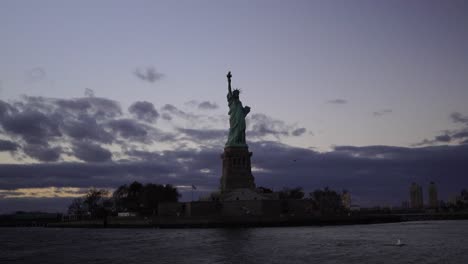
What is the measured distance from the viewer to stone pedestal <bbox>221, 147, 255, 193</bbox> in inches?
3287

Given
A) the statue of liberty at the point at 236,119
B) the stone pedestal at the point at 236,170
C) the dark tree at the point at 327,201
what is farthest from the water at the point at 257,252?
the dark tree at the point at 327,201

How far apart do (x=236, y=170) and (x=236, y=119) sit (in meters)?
8.54

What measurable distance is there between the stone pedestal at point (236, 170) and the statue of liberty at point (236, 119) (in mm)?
1308

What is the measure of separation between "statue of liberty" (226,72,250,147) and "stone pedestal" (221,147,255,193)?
1.31 metres

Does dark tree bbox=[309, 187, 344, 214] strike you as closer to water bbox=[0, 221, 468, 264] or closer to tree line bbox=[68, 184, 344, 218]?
tree line bbox=[68, 184, 344, 218]

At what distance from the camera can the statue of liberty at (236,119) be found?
8656cm

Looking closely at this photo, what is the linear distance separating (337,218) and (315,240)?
1431 inches

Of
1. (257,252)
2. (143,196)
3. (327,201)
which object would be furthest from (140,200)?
(257,252)

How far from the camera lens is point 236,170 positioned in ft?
277

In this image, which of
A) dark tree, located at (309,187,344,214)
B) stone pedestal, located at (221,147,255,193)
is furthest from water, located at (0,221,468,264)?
dark tree, located at (309,187,344,214)

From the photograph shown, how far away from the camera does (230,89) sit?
89312 mm

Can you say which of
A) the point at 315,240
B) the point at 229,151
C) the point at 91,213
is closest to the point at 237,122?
the point at 229,151

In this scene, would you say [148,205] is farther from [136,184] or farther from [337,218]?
[337,218]

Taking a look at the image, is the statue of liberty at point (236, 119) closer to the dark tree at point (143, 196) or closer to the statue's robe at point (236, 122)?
the statue's robe at point (236, 122)
